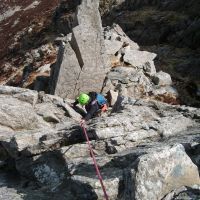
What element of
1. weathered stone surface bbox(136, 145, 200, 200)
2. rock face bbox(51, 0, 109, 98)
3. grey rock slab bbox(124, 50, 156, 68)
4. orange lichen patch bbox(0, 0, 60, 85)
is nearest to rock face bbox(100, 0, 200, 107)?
grey rock slab bbox(124, 50, 156, 68)

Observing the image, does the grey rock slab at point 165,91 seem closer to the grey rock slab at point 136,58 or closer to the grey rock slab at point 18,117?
the grey rock slab at point 136,58

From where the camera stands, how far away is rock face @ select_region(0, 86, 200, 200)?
424 inches

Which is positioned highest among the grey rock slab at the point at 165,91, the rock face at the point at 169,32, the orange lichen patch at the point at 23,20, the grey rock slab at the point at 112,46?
the grey rock slab at the point at 112,46

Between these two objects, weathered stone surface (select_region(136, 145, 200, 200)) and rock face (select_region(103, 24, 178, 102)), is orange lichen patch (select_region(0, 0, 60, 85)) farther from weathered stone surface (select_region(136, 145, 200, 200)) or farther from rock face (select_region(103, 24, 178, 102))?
weathered stone surface (select_region(136, 145, 200, 200))

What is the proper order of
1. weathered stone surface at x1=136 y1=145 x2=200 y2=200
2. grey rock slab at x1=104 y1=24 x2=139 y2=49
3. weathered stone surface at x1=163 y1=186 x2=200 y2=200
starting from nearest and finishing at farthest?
weathered stone surface at x1=163 y1=186 x2=200 y2=200
weathered stone surface at x1=136 y1=145 x2=200 y2=200
grey rock slab at x1=104 y1=24 x2=139 y2=49

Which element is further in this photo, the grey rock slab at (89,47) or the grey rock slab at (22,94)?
the grey rock slab at (89,47)

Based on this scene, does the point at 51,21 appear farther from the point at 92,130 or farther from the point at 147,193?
the point at 147,193

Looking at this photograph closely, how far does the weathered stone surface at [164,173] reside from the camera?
Result: 10430 millimetres

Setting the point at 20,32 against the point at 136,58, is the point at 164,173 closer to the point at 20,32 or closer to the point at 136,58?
the point at 136,58

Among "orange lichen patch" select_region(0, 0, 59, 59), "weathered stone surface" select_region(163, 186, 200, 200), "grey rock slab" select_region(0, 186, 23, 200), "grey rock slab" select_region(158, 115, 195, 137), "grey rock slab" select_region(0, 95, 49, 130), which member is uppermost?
"weathered stone surface" select_region(163, 186, 200, 200)

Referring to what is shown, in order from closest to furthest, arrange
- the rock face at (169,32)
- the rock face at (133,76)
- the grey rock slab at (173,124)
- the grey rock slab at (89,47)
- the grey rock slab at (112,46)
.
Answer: the grey rock slab at (173,124) < the grey rock slab at (89,47) < the rock face at (133,76) < the grey rock slab at (112,46) < the rock face at (169,32)

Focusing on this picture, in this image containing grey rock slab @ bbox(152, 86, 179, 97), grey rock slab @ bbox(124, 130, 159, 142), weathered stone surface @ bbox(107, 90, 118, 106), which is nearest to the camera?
grey rock slab @ bbox(124, 130, 159, 142)

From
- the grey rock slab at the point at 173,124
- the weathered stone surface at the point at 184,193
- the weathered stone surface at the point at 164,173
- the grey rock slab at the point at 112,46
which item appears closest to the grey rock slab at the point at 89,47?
the grey rock slab at the point at 112,46

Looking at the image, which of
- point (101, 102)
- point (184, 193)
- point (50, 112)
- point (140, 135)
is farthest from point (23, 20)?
point (184, 193)
